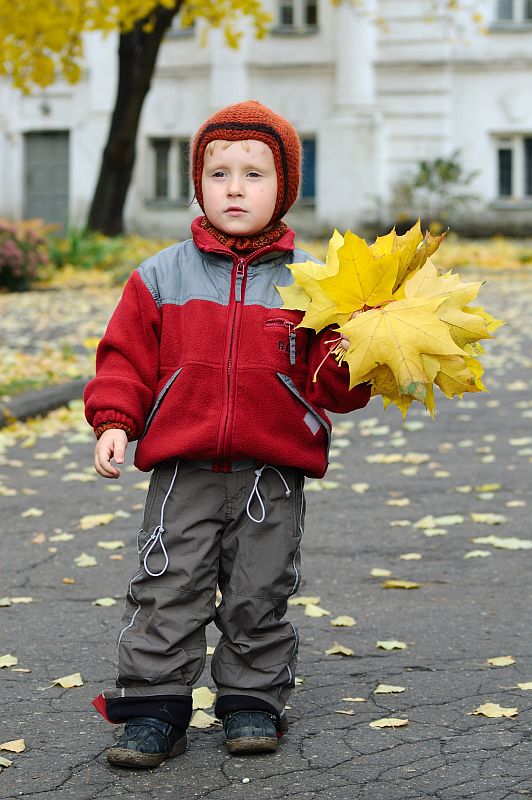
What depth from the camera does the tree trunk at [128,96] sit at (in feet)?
67.3

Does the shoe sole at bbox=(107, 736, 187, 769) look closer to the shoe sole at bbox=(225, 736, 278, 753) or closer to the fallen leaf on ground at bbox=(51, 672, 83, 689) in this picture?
the shoe sole at bbox=(225, 736, 278, 753)

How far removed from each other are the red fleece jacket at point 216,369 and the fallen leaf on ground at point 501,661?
98 cm

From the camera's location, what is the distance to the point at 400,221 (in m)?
26.0

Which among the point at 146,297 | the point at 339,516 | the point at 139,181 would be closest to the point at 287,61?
the point at 139,181

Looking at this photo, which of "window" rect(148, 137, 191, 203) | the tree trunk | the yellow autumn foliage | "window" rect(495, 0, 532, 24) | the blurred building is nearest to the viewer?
the yellow autumn foliage

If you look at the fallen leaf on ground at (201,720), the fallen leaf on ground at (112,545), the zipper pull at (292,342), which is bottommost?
the fallen leaf on ground at (112,545)

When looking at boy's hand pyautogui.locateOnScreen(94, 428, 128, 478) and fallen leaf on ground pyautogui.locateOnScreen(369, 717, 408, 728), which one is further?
fallen leaf on ground pyautogui.locateOnScreen(369, 717, 408, 728)

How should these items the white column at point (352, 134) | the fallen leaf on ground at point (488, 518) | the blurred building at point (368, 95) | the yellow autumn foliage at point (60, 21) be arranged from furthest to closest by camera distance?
the blurred building at point (368, 95) < the white column at point (352, 134) < the yellow autumn foliage at point (60, 21) < the fallen leaf on ground at point (488, 518)

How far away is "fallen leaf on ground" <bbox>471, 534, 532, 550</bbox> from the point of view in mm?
5527

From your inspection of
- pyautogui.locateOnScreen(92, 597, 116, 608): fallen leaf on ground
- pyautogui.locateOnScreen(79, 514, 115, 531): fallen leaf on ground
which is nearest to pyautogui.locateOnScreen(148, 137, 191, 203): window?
pyautogui.locateOnScreen(79, 514, 115, 531): fallen leaf on ground

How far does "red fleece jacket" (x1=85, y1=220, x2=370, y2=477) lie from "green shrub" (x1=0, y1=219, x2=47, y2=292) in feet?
43.1

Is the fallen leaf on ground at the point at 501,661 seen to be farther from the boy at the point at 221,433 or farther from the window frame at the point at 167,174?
the window frame at the point at 167,174

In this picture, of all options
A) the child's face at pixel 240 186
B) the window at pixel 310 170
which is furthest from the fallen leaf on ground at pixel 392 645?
the window at pixel 310 170

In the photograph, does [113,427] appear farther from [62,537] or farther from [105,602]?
[62,537]
